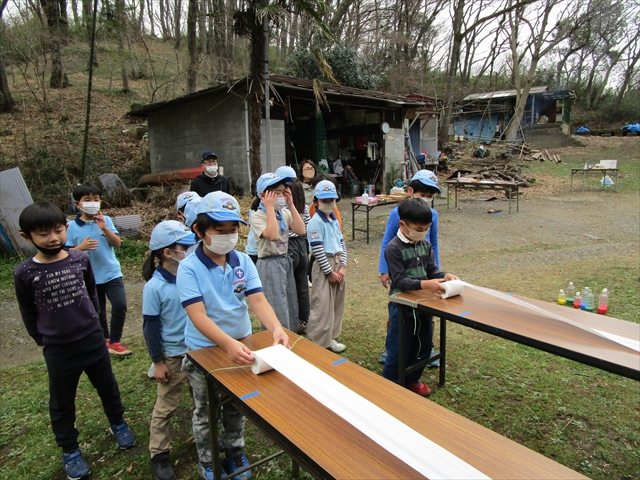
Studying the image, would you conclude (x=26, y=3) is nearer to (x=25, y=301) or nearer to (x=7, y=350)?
(x=7, y=350)

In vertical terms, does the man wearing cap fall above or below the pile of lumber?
above

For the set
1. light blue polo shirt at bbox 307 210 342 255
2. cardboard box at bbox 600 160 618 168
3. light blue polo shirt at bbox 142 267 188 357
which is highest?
cardboard box at bbox 600 160 618 168

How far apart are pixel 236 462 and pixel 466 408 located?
1.73 metres

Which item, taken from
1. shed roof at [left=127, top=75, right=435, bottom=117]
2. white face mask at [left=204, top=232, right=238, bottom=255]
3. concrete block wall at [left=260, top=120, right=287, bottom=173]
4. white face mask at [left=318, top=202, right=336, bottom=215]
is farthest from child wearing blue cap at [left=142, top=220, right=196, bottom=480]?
concrete block wall at [left=260, top=120, right=287, bottom=173]

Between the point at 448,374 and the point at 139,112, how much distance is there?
45.9ft

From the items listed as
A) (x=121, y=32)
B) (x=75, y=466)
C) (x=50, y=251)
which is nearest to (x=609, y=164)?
(x=50, y=251)

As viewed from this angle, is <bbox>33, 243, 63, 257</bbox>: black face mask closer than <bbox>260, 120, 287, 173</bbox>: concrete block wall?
Yes

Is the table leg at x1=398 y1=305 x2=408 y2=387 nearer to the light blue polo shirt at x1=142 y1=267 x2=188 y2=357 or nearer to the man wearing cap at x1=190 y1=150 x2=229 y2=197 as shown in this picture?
the light blue polo shirt at x1=142 y1=267 x2=188 y2=357

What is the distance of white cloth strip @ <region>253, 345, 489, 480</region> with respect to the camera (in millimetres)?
1213

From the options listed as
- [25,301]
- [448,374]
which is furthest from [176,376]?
[448,374]

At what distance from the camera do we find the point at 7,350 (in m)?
4.59

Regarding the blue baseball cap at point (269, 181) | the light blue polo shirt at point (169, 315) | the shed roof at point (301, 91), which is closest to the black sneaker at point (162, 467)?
the light blue polo shirt at point (169, 315)

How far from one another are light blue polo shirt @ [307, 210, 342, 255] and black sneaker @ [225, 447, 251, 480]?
6.26 ft

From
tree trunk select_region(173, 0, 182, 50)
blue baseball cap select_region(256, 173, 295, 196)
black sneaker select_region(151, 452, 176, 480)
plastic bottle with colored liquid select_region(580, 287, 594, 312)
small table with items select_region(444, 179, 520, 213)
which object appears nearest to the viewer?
black sneaker select_region(151, 452, 176, 480)
